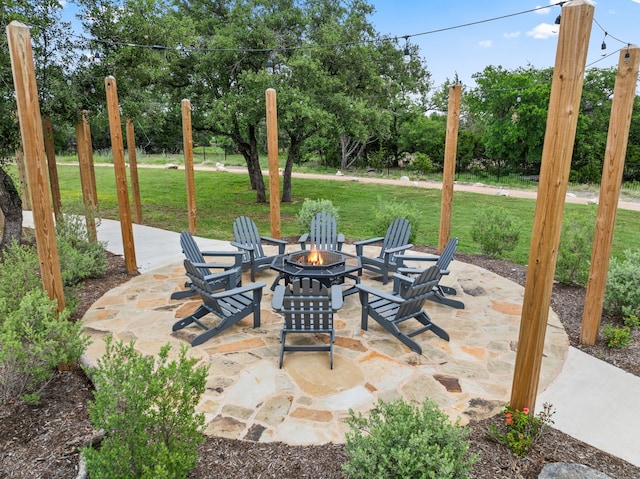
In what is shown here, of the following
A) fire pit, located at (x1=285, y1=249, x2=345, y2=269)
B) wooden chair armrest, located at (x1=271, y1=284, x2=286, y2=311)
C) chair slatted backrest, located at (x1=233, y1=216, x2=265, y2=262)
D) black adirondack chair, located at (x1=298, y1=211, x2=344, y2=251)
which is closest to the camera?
wooden chair armrest, located at (x1=271, y1=284, x2=286, y2=311)

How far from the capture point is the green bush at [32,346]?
2.52m

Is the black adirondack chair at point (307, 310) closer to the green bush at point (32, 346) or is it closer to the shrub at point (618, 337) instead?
the green bush at point (32, 346)

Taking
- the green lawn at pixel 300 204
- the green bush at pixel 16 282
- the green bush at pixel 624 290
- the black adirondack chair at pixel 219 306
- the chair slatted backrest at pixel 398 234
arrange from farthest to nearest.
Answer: the green lawn at pixel 300 204
the chair slatted backrest at pixel 398 234
the green bush at pixel 624 290
the black adirondack chair at pixel 219 306
the green bush at pixel 16 282

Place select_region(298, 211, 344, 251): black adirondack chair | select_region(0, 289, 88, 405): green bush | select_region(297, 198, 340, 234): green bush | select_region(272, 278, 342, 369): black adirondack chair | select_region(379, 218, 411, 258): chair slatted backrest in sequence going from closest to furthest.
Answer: select_region(0, 289, 88, 405): green bush, select_region(272, 278, 342, 369): black adirondack chair, select_region(379, 218, 411, 258): chair slatted backrest, select_region(298, 211, 344, 251): black adirondack chair, select_region(297, 198, 340, 234): green bush

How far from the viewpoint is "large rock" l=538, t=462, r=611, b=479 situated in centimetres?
204

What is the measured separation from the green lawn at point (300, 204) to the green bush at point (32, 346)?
3.57 meters

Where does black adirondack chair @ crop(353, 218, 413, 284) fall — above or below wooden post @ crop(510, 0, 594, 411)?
below

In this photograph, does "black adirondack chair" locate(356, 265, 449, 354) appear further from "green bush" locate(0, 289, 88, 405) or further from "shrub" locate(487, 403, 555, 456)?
A: "green bush" locate(0, 289, 88, 405)

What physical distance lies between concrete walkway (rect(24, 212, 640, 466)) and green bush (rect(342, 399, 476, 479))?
25.2 inches

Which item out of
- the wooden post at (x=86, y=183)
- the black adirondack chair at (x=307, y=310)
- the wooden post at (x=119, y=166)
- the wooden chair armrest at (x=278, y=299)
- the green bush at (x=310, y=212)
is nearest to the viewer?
the black adirondack chair at (x=307, y=310)

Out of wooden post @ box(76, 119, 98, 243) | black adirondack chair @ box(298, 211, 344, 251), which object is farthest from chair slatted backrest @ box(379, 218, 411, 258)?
wooden post @ box(76, 119, 98, 243)

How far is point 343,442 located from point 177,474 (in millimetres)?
950

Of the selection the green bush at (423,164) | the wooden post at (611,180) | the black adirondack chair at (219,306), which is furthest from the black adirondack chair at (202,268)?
the green bush at (423,164)

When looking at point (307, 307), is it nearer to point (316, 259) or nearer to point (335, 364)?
point (335, 364)
